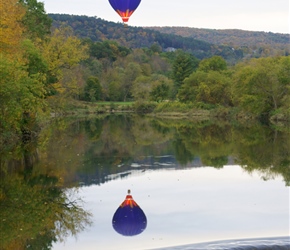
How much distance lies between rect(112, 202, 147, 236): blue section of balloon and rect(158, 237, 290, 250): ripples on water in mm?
2176

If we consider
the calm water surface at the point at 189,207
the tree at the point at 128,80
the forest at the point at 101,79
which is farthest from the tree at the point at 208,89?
the calm water surface at the point at 189,207

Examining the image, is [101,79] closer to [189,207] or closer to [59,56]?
[59,56]

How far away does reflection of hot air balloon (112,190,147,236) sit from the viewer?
50.7ft

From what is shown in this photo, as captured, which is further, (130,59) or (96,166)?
(130,59)

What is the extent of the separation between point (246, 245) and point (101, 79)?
92994 millimetres

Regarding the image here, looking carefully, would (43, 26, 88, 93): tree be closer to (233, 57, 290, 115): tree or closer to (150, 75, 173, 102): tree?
(233, 57, 290, 115): tree

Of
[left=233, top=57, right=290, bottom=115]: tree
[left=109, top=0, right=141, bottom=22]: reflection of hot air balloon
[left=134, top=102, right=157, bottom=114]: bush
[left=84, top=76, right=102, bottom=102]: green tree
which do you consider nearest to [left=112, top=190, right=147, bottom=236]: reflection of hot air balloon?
[left=109, top=0, right=141, bottom=22]: reflection of hot air balloon

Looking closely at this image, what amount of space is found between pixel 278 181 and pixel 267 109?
4238 centimetres

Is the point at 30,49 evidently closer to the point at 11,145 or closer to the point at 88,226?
the point at 11,145

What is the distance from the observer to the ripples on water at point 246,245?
13.2 metres

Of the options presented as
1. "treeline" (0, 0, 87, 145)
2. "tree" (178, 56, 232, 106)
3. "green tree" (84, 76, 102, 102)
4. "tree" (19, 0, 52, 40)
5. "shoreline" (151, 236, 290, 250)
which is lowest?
"green tree" (84, 76, 102, 102)

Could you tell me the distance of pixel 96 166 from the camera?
89.3 feet

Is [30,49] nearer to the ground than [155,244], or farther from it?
farther from it

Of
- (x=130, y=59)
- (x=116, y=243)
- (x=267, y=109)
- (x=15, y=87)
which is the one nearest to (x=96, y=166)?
(x=15, y=87)
